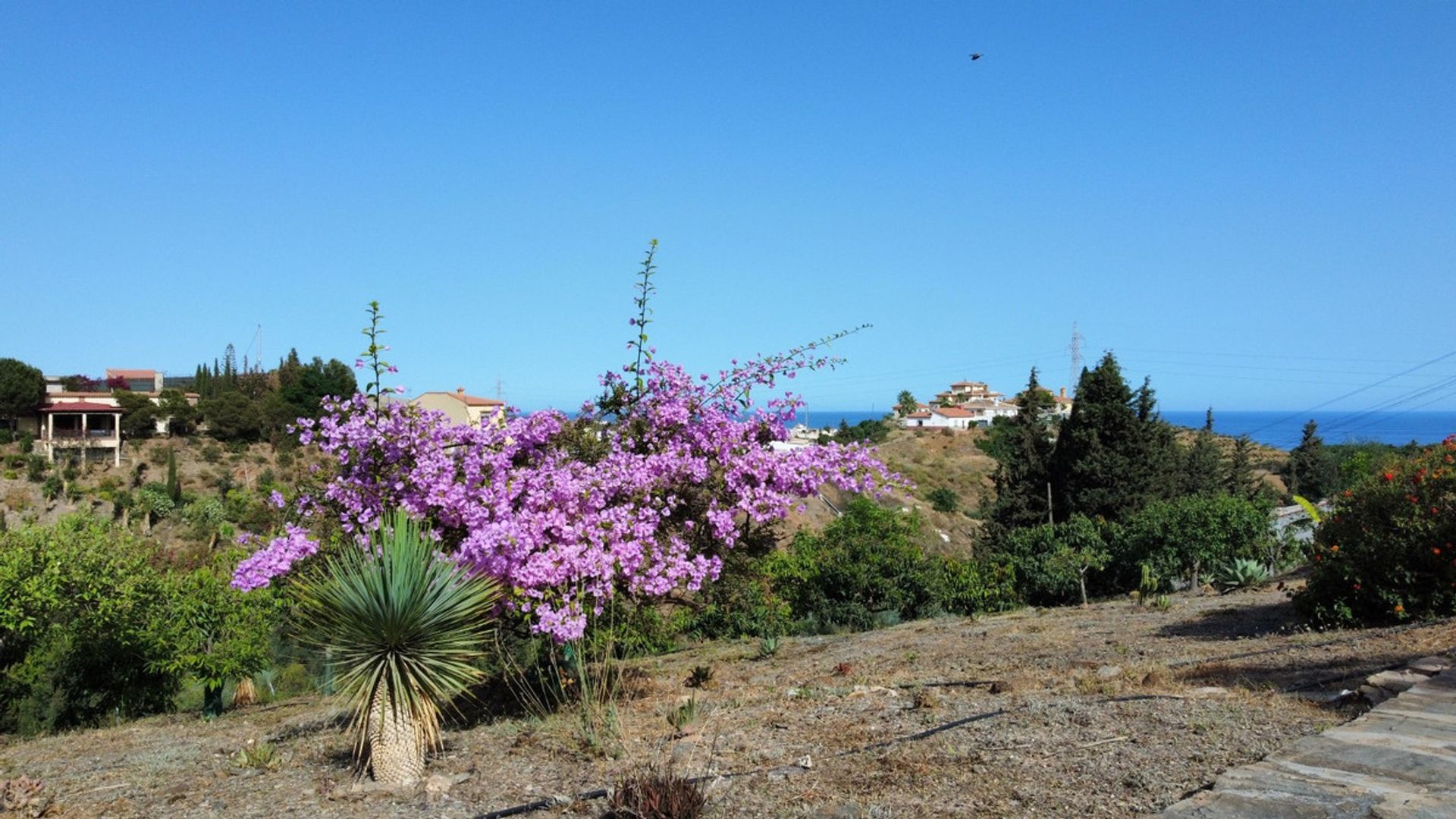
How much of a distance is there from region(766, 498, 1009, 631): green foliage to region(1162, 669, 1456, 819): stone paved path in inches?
515

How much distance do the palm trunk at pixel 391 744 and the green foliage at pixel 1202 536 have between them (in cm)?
1693

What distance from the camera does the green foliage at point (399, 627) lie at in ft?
20.0

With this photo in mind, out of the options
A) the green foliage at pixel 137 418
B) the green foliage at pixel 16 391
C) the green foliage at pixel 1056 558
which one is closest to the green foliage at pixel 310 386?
the green foliage at pixel 137 418

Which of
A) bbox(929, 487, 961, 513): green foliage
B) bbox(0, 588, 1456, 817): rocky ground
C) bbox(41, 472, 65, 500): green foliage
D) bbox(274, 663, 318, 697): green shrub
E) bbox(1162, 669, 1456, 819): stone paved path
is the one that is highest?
→ bbox(41, 472, 65, 500): green foliage

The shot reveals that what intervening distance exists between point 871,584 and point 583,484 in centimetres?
1298

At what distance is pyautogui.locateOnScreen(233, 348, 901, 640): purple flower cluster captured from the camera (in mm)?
7137

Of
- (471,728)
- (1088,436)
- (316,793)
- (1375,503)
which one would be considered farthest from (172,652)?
(1088,436)

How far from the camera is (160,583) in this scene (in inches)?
517

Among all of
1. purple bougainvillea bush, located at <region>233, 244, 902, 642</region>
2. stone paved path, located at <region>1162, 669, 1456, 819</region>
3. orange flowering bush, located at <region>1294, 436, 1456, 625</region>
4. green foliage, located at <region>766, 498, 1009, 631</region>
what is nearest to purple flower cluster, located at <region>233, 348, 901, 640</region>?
purple bougainvillea bush, located at <region>233, 244, 902, 642</region>

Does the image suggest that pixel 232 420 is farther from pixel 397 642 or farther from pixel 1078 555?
pixel 397 642

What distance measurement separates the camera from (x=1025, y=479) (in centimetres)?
3912

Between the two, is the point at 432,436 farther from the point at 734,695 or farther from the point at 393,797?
the point at 734,695

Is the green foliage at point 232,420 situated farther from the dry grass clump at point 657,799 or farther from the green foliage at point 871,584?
the dry grass clump at point 657,799

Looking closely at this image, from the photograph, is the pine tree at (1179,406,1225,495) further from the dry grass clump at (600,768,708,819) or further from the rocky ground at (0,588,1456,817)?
the dry grass clump at (600,768,708,819)
